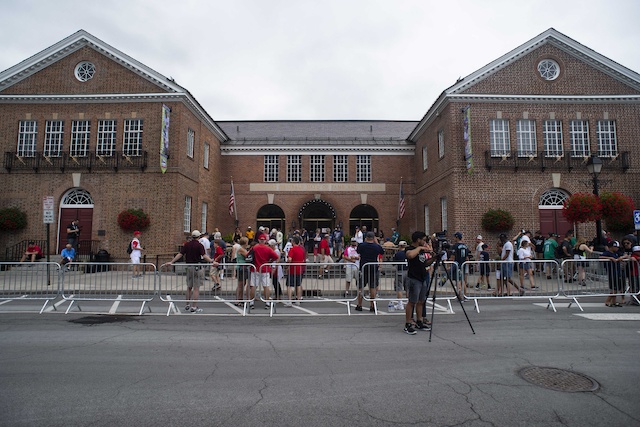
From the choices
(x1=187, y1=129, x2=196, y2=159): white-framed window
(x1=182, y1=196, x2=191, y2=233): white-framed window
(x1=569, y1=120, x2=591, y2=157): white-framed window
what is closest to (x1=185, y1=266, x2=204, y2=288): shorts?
(x1=182, y1=196, x2=191, y2=233): white-framed window

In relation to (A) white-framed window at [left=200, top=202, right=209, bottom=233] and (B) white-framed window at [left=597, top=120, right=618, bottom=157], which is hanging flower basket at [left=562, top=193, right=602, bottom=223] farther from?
(A) white-framed window at [left=200, top=202, right=209, bottom=233]

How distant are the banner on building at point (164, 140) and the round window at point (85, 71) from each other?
5.00 meters

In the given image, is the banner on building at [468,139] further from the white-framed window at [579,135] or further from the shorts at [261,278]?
the shorts at [261,278]

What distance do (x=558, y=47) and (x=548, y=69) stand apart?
3.80ft

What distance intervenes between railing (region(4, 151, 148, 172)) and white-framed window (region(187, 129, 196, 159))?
8.38ft

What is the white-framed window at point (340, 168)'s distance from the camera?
84.9 ft

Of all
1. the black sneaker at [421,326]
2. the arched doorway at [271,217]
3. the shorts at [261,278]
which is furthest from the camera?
the arched doorway at [271,217]

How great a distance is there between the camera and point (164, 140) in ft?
60.2

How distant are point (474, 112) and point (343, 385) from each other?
1780cm

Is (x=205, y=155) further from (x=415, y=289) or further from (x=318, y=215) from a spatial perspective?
(x=415, y=289)

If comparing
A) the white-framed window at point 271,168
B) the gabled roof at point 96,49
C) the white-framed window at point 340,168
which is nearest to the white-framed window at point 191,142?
the gabled roof at point 96,49

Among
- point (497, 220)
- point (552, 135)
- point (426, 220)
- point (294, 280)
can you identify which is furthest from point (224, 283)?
point (552, 135)

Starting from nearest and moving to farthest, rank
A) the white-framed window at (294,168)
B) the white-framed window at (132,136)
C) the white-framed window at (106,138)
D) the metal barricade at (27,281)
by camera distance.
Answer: the metal barricade at (27,281) < the white-framed window at (132,136) < the white-framed window at (106,138) < the white-framed window at (294,168)

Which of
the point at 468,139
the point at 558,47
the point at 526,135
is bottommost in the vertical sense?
the point at 468,139
